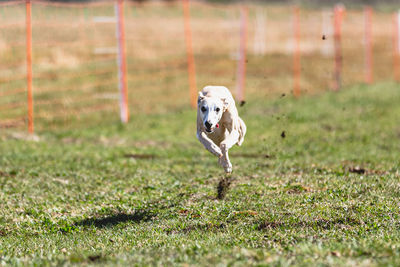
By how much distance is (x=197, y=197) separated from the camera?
489 inches

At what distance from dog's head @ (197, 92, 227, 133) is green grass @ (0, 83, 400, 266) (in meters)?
1.66

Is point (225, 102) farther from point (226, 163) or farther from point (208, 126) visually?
point (226, 163)

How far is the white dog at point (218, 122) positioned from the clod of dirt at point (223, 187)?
1363 mm

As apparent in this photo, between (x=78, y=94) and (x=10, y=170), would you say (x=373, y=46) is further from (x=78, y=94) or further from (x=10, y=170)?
(x=10, y=170)

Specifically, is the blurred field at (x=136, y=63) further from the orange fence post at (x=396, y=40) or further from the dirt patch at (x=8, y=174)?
the dirt patch at (x=8, y=174)

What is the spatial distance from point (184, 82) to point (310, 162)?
18.1 metres

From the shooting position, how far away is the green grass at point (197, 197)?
851 centimetres

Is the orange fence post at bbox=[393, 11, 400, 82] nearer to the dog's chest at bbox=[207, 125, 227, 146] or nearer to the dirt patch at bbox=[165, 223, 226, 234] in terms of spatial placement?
the dog's chest at bbox=[207, 125, 227, 146]

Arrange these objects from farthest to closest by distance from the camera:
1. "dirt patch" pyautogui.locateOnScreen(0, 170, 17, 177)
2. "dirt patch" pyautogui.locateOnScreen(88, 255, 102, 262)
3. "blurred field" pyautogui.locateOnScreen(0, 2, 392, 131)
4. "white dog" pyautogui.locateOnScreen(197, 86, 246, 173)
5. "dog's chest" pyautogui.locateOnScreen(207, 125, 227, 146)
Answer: "blurred field" pyautogui.locateOnScreen(0, 2, 392, 131) → "dirt patch" pyautogui.locateOnScreen(0, 170, 17, 177) → "dog's chest" pyautogui.locateOnScreen(207, 125, 227, 146) → "white dog" pyautogui.locateOnScreen(197, 86, 246, 173) → "dirt patch" pyautogui.locateOnScreen(88, 255, 102, 262)

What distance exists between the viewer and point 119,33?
895 inches

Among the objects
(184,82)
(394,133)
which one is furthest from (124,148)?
(184,82)

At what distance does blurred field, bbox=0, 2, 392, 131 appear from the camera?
80.4 ft

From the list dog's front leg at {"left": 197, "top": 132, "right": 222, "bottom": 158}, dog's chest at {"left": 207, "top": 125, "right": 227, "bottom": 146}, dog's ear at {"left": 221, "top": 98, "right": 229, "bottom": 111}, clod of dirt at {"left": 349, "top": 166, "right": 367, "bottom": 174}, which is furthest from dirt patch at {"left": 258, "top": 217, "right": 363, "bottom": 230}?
clod of dirt at {"left": 349, "top": 166, "right": 367, "bottom": 174}

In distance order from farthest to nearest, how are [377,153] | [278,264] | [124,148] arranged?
[124,148], [377,153], [278,264]
